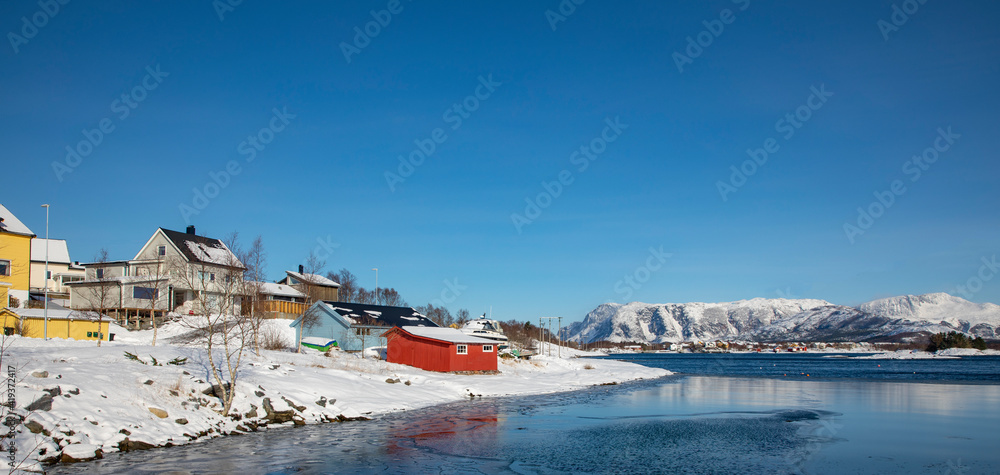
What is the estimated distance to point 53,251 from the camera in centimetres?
8406

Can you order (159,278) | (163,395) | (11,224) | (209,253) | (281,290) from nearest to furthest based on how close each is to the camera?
(163,395)
(11,224)
(159,278)
(209,253)
(281,290)

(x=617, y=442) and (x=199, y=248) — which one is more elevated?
(x=199, y=248)

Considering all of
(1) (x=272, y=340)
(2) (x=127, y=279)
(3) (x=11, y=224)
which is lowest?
(1) (x=272, y=340)

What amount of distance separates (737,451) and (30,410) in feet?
78.8

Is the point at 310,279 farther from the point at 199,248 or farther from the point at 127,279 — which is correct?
the point at 127,279

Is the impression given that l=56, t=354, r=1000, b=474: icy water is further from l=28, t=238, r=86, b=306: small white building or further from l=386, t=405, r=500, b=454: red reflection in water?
l=28, t=238, r=86, b=306: small white building

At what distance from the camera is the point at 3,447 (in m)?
18.8

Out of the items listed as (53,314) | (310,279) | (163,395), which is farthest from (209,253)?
(163,395)

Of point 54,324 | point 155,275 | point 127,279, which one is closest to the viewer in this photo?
point 54,324

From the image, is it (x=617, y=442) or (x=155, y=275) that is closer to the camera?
(x=617, y=442)

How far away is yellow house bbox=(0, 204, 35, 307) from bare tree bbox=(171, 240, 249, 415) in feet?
34.1

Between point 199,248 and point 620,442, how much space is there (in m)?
59.7

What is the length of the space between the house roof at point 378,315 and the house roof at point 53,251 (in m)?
36.0

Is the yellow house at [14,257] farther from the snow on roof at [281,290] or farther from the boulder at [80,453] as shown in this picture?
the boulder at [80,453]
